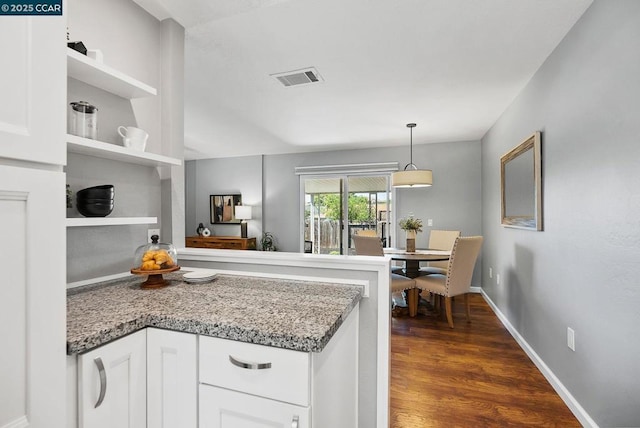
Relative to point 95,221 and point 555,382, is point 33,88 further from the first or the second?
point 555,382

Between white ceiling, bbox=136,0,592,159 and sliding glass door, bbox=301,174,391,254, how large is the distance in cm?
164

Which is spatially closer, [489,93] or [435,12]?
[435,12]

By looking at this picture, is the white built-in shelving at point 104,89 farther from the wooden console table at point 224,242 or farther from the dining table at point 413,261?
the wooden console table at point 224,242

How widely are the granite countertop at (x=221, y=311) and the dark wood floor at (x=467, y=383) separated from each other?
1142mm

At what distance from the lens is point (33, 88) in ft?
2.17

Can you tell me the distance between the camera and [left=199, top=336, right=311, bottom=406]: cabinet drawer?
0.85m

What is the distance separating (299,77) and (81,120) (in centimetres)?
180

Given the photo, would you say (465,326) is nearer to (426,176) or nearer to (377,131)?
(426,176)

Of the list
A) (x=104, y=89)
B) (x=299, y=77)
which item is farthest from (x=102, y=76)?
(x=299, y=77)

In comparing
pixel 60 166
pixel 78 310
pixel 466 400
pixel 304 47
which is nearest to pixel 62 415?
pixel 78 310

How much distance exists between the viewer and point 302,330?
0.90m

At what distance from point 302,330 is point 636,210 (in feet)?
5.17

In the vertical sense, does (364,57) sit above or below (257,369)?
above

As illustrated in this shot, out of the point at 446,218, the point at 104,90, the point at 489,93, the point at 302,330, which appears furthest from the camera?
the point at 446,218
